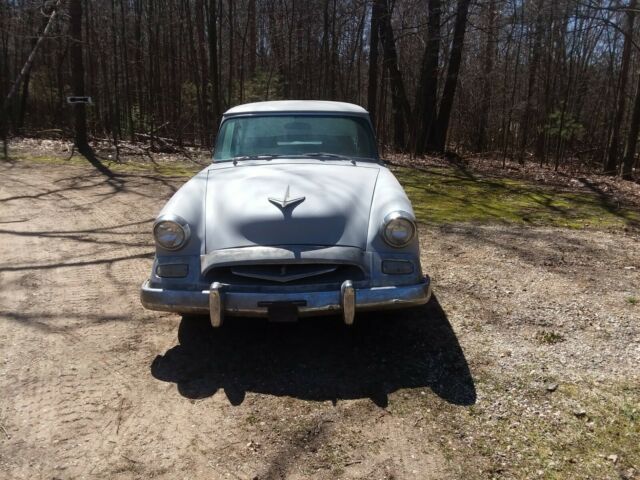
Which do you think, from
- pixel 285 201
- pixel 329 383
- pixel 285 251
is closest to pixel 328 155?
pixel 285 201

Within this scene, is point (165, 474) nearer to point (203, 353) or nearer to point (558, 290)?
point (203, 353)

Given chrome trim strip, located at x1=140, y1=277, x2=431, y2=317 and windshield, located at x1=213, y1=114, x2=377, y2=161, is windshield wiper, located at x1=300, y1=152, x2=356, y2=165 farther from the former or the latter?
chrome trim strip, located at x1=140, y1=277, x2=431, y2=317

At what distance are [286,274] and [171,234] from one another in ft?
2.71

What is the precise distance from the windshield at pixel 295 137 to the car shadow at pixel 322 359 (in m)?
1.66

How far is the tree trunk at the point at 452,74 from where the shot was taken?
14.9m

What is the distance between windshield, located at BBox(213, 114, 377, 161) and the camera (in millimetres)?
4867

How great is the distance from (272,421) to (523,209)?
21.8 ft

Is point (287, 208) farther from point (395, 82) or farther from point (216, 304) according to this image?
point (395, 82)

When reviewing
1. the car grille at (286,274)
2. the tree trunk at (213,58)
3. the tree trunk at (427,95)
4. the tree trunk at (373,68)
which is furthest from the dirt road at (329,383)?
the tree trunk at (427,95)

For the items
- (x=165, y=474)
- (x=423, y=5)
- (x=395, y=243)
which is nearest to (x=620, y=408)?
(x=395, y=243)

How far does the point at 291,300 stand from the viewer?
10.4 ft

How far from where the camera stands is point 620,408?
2.89 metres

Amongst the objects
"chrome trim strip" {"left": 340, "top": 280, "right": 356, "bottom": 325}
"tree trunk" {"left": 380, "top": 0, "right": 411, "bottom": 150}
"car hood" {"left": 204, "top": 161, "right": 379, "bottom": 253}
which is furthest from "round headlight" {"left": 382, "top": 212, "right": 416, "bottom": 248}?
"tree trunk" {"left": 380, "top": 0, "right": 411, "bottom": 150}

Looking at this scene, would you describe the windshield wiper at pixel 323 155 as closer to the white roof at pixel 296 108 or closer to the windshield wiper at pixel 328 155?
the windshield wiper at pixel 328 155
